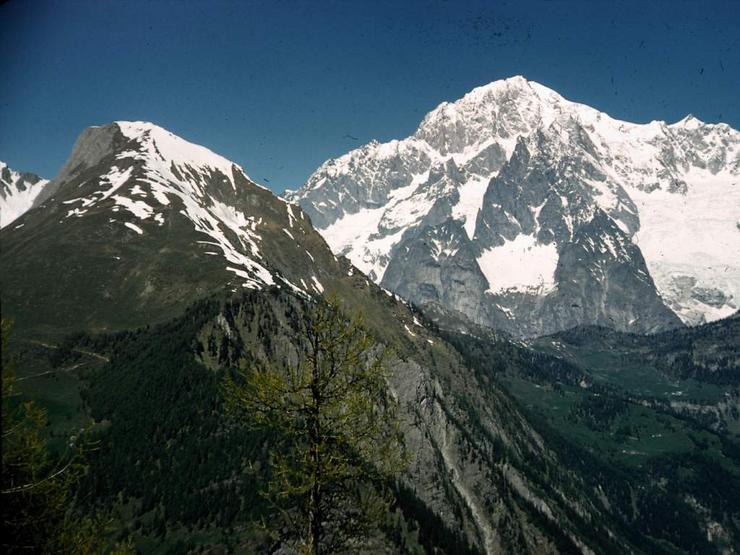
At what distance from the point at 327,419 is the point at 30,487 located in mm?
10559

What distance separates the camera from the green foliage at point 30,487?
19.6m

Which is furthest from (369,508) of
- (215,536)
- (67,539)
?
(215,536)

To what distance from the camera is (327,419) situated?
1016 inches

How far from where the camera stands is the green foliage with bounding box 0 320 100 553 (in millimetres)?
19625

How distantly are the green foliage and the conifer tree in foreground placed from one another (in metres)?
6.74

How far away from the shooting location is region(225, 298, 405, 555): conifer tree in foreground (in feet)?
81.2

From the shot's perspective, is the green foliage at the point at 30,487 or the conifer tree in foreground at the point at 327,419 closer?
the green foliage at the point at 30,487

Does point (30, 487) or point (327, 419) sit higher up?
point (327, 419)

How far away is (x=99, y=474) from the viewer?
158 meters

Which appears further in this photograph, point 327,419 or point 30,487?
point 327,419

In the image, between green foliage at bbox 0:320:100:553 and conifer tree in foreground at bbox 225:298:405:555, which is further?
conifer tree in foreground at bbox 225:298:405:555

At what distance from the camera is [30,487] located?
19750 mm

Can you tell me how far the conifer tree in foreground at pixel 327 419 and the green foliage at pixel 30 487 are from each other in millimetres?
6740

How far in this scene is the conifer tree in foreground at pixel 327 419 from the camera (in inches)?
974
